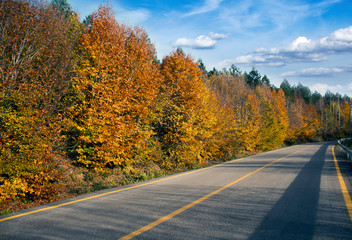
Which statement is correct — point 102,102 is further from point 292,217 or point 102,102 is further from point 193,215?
point 292,217

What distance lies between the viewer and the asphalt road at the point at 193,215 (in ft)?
15.1

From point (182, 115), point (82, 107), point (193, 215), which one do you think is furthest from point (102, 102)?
point (193, 215)

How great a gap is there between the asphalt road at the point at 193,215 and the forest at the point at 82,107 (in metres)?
1.83

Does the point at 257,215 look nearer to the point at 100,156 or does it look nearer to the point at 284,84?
the point at 100,156

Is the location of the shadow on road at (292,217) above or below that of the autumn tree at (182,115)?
below

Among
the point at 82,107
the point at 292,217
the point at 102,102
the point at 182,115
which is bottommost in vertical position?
the point at 292,217

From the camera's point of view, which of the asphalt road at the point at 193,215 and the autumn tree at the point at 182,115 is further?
the autumn tree at the point at 182,115

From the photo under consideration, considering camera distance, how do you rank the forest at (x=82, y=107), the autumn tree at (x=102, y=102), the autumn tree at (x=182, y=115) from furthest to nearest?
the autumn tree at (x=182, y=115) → the autumn tree at (x=102, y=102) → the forest at (x=82, y=107)

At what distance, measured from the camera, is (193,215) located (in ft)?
18.5

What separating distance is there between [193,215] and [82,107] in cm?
722

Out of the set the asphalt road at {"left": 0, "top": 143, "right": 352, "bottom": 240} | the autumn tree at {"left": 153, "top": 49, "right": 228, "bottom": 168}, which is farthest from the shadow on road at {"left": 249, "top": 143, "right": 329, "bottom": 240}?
the autumn tree at {"left": 153, "top": 49, "right": 228, "bottom": 168}

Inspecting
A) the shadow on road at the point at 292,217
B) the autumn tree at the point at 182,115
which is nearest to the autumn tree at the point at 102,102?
the autumn tree at the point at 182,115

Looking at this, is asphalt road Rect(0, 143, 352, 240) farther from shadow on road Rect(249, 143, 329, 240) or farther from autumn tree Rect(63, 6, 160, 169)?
autumn tree Rect(63, 6, 160, 169)

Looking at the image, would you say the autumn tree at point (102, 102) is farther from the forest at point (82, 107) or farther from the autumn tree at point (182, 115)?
the autumn tree at point (182, 115)
